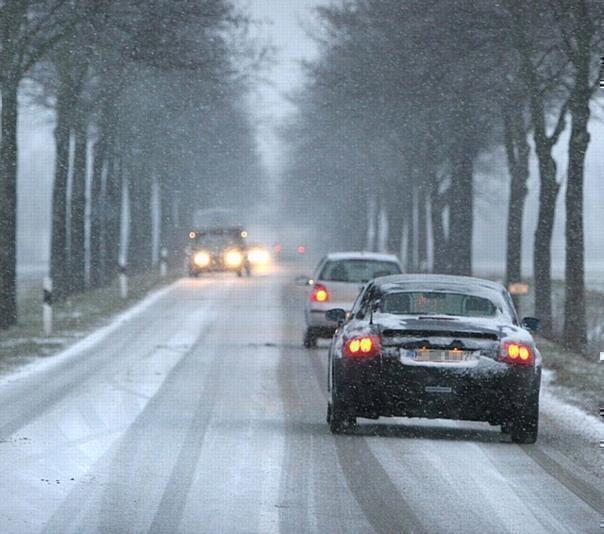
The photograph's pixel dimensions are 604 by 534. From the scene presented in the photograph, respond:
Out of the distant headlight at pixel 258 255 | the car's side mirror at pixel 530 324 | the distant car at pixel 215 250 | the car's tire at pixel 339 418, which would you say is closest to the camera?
the car's tire at pixel 339 418

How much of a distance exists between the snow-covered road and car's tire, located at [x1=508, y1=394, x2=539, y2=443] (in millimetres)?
135

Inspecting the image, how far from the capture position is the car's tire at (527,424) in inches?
502

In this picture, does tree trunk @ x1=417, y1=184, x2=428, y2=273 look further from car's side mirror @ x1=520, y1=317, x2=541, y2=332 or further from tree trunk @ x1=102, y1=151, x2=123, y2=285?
car's side mirror @ x1=520, y1=317, x2=541, y2=332

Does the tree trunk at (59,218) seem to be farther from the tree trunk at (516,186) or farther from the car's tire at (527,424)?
the car's tire at (527,424)

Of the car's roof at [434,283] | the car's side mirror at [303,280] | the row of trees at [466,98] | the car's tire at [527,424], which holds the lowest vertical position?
the car's tire at [527,424]

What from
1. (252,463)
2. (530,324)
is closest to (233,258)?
(530,324)

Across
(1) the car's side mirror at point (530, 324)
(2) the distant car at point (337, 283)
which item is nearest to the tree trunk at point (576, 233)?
(2) the distant car at point (337, 283)

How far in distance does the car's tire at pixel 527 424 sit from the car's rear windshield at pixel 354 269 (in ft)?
37.8

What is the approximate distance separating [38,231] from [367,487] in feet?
588

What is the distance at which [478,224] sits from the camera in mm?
187500

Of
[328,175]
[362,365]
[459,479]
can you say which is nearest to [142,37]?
[362,365]

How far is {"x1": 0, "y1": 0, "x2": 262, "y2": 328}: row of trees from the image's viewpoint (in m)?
28.3

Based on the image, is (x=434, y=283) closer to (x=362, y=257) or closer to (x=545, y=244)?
(x=362, y=257)

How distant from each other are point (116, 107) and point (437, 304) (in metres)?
31.8
